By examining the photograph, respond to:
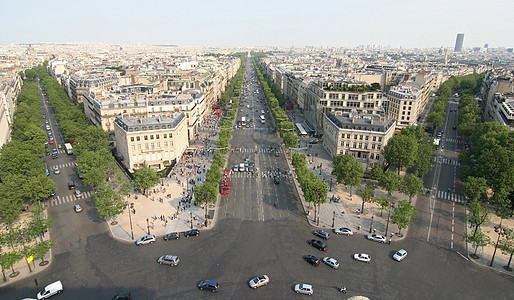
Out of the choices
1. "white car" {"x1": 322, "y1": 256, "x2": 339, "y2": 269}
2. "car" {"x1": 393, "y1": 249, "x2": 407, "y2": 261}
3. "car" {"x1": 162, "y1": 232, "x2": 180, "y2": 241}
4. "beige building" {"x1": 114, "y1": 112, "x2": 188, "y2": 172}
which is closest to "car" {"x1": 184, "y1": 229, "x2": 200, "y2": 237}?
"car" {"x1": 162, "y1": 232, "x2": 180, "y2": 241}

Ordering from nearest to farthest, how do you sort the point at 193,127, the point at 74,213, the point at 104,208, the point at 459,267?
the point at 459,267
the point at 104,208
the point at 74,213
the point at 193,127

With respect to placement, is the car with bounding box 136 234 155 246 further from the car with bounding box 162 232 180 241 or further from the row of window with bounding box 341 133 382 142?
the row of window with bounding box 341 133 382 142

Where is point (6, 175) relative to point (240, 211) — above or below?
above

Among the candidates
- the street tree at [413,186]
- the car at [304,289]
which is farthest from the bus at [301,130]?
the car at [304,289]

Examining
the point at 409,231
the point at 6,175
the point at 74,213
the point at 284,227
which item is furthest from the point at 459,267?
the point at 6,175

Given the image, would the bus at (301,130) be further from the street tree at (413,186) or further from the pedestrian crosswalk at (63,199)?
the pedestrian crosswalk at (63,199)

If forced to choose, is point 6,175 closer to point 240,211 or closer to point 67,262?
point 67,262
